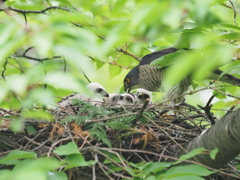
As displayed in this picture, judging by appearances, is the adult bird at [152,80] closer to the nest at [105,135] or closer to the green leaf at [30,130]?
the nest at [105,135]

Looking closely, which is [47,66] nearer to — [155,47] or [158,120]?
[158,120]

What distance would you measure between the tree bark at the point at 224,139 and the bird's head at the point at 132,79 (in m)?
3.45

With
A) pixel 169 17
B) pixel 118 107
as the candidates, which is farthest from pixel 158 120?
pixel 169 17

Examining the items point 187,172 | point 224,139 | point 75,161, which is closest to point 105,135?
point 224,139

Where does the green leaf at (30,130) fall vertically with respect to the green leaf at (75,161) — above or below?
below

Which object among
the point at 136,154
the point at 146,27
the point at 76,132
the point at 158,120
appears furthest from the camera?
the point at 158,120

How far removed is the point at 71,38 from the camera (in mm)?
1527

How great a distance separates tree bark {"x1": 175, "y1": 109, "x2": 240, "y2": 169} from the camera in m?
2.56

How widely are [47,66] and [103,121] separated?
1.73 m

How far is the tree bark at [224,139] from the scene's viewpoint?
2.56 meters

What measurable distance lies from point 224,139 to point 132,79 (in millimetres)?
3765


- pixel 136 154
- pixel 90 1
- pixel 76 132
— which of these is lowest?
pixel 136 154

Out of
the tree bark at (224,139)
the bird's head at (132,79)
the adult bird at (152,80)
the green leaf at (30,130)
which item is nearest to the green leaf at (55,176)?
the tree bark at (224,139)

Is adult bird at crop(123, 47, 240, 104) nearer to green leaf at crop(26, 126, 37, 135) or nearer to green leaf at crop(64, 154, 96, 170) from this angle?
green leaf at crop(26, 126, 37, 135)
